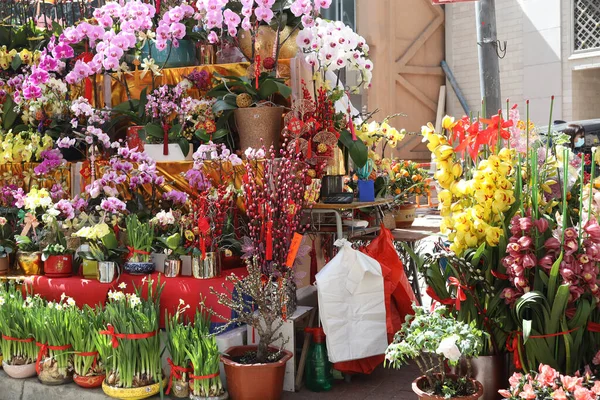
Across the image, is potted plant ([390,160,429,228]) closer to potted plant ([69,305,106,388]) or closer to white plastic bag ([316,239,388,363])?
white plastic bag ([316,239,388,363])

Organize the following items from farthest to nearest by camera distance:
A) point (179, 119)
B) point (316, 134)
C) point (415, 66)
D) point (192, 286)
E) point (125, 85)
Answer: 1. point (415, 66)
2. point (125, 85)
3. point (179, 119)
4. point (316, 134)
5. point (192, 286)

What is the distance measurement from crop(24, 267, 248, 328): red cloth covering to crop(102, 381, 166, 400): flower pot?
0.49 metres

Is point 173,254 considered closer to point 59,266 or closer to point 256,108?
point 59,266

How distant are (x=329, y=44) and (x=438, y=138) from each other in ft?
5.72

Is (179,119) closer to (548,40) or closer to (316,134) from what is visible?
(316,134)

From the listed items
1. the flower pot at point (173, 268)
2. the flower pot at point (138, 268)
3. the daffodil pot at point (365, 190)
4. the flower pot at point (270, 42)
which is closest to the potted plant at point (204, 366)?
the flower pot at point (173, 268)

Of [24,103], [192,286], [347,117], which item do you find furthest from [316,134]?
[24,103]

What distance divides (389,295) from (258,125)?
1325 mm

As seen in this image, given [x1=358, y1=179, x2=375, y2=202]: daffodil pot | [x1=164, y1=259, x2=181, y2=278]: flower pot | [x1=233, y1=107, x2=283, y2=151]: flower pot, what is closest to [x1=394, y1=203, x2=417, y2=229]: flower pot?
[x1=358, y1=179, x2=375, y2=202]: daffodil pot

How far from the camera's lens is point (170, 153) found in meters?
4.78

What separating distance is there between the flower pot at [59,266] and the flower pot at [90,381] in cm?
87

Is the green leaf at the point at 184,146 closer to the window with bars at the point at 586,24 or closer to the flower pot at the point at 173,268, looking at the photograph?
the flower pot at the point at 173,268

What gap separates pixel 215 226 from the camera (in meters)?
4.15

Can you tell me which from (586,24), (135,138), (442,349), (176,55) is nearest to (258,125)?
(135,138)
